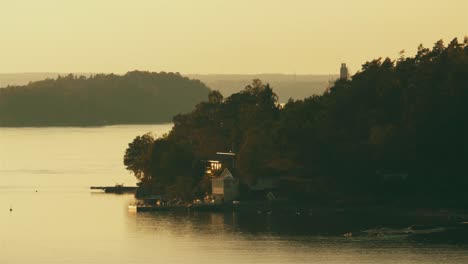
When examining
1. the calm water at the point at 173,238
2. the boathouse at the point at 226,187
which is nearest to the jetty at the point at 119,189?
the calm water at the point at 173,238

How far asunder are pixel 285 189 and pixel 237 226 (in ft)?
31.1

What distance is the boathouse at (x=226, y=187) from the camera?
102 meters

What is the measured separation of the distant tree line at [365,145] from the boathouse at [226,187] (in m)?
0.86

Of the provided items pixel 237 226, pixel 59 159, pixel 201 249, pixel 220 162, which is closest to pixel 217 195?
pixel 220 162

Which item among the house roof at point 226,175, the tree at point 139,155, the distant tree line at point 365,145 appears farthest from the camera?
the tree at point 139,155

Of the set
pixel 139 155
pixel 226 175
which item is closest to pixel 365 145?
pixel 226 175

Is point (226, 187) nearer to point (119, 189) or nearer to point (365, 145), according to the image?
point (365, 145)

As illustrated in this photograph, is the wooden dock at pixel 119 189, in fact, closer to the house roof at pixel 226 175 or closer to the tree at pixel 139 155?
the tree at pixel 139 155

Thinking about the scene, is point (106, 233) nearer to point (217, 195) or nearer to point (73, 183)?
point (217, 195)

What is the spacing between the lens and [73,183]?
129125 mm

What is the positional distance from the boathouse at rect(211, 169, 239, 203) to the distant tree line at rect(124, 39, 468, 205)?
859 millimetres

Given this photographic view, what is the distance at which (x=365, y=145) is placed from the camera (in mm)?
101188

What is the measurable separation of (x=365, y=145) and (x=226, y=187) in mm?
7772

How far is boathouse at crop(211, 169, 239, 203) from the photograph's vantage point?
102 meters
